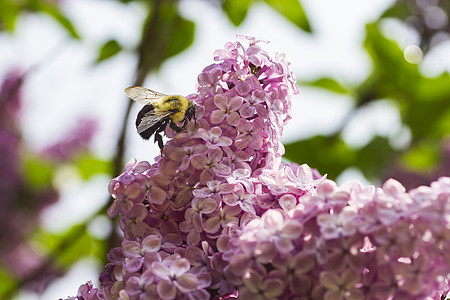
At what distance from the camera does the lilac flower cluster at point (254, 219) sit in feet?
1.89

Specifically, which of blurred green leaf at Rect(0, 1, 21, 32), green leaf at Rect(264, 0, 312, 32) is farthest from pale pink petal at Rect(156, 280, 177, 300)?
blurred green leaf at Rect(0, 1, 21, 32)

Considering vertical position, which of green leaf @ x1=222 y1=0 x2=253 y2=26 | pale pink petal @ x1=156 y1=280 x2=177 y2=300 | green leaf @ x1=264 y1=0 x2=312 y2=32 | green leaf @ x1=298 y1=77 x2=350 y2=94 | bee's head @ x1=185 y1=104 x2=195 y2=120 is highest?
bee's head @ x1=185 y1=104 x2=195 y2=120

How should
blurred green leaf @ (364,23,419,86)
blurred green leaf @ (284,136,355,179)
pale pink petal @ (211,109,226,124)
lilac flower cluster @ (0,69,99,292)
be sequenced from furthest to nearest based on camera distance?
Result: lilac flower cluster @ (0,69,99,292)
blurred green leaf @ (364,23,419,86)
blurred green leaf @ (284,136,355,179)
pale pink petal @ (211,109,226,124)

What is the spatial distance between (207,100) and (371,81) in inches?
54.7

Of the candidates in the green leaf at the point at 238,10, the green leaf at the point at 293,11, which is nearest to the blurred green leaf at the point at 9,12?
the green leaf at the point at 238,10

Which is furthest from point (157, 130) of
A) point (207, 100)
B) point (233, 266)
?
point (233, 266)

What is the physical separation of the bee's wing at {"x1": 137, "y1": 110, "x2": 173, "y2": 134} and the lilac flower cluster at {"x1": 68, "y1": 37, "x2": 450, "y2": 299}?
0.08ft

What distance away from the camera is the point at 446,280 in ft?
2.18

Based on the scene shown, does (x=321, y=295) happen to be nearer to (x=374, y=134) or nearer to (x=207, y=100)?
(x=207, y=100)

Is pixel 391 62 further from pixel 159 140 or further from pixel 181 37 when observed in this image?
pixel 159 140

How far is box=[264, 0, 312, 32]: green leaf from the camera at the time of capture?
1.63m

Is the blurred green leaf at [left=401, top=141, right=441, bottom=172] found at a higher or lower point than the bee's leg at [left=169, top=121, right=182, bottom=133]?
lower

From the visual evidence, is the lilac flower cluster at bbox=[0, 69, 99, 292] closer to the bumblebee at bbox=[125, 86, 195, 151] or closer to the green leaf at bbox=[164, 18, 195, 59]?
the green leaf at bbox=[164, 18, 195, 59]

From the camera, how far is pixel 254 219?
0.64 meters
